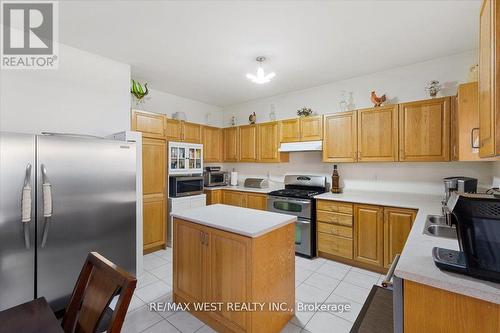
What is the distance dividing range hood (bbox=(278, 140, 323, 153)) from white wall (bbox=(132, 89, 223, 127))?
1960 mm

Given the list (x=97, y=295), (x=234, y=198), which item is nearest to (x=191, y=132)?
(x=234, y=198)

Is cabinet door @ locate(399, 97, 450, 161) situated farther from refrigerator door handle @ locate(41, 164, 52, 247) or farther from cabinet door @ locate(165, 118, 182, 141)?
refrigerator door handle @ locate(41, 164, 52, 247)

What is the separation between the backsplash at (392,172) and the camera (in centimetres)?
265

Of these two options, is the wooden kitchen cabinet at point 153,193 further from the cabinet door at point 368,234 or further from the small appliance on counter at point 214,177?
the cabinet door at point 368,234

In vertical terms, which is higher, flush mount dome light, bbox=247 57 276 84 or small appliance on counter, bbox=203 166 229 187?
flush mount dome light, bbox=247 57 276 84

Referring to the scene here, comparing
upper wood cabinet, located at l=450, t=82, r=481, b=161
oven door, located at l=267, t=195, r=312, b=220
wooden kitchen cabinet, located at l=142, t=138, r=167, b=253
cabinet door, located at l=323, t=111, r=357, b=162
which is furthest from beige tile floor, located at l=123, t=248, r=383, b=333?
upper wood cabinet, located at l=450, t=82, r=481, b=161

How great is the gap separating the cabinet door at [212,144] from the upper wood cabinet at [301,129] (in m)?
1.46

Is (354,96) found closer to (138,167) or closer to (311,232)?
(311,232)

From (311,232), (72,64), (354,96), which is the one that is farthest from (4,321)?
(354,96)

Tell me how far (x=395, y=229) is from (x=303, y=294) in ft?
4.26

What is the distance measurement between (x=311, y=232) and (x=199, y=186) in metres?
2.01

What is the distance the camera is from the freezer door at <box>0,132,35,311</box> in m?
1.74

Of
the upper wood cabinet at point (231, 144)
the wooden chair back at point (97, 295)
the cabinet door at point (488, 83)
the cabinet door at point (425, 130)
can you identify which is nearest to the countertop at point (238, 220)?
the wooden chair back at point (97, 295)

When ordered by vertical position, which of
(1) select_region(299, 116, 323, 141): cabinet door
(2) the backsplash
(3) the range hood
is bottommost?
(2) the backsplash
